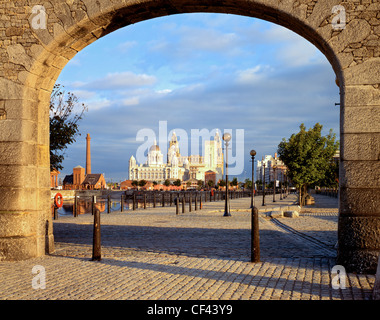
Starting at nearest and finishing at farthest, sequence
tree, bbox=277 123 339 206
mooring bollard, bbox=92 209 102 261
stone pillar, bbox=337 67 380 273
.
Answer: stone pillar, bbox=337 67 380 273 < mooring bollard, bbox=92 209 102 261 < tree, bbox=277 123 339 206

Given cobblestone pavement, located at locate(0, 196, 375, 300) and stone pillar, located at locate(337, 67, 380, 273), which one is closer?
cobblestone pavement, located at locate(0, 196, 375, 300)

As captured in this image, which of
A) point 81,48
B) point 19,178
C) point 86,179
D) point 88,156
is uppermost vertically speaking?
point 88,156

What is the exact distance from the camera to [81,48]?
359 inches

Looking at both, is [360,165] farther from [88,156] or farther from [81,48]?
[88,156]

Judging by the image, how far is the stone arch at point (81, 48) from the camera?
7145 mm

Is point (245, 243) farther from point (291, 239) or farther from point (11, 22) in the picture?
point (11, 22)

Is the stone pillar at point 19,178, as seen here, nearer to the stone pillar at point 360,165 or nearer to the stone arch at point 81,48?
the stone arch at point 81,48

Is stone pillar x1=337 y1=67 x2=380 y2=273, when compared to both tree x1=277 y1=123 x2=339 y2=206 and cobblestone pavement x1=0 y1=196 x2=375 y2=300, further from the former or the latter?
tree x1=277 y1=123 x2=339 y2=206

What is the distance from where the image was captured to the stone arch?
23.4ft

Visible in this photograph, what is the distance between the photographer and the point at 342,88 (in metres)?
7.36

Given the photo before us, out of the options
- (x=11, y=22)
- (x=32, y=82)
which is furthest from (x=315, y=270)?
(x=11, y=22)

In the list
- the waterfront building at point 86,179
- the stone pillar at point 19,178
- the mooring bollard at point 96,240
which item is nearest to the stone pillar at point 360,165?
the mooring bollard at point 96,240

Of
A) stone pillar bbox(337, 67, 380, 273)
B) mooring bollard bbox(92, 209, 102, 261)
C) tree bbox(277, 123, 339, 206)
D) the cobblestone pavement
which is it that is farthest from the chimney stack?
stone pillar bbox(337, 67, 380, 273)

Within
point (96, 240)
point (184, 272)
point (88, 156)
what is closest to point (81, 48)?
point (96, 240)
